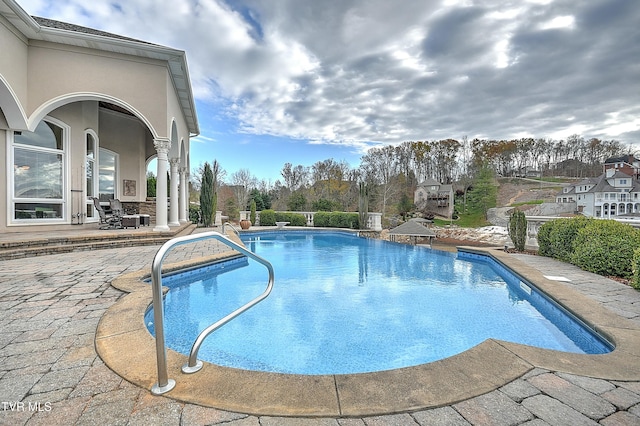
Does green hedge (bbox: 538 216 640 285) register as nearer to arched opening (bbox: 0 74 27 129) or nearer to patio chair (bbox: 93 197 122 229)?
patio chair (bbox: 93 197 122 229)

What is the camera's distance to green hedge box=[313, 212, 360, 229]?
1767 cm

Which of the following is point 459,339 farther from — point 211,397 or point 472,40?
point 472,40

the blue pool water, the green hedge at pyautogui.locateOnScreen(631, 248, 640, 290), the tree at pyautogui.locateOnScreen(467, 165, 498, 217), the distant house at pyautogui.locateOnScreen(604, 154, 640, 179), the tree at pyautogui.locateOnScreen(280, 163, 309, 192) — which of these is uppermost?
the distant house at pyautogui.locateOnScreen(604, 154, 640, 179)

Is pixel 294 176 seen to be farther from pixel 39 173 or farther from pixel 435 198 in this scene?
pixel 39 173

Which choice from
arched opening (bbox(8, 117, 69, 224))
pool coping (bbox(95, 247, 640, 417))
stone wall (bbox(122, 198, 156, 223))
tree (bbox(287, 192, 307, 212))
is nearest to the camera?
pool coping (bbox(95, 247, 640, 417))

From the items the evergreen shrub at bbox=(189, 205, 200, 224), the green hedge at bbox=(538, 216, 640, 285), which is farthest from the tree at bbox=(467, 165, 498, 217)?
the evergreen shrub at bbox=(189, 205, 200, 224)

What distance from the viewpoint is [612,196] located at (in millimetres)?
29734

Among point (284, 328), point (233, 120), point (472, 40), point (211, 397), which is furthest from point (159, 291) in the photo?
point (233, 120)

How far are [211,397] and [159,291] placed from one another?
2.43 feet

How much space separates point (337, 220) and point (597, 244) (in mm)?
13626

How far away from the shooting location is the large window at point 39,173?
7719 mm

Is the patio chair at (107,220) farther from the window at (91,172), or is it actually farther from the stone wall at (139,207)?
the stone wall at (139,207)

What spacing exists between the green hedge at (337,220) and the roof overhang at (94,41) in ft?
38.0

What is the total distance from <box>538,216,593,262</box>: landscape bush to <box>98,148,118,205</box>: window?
1428 cm
